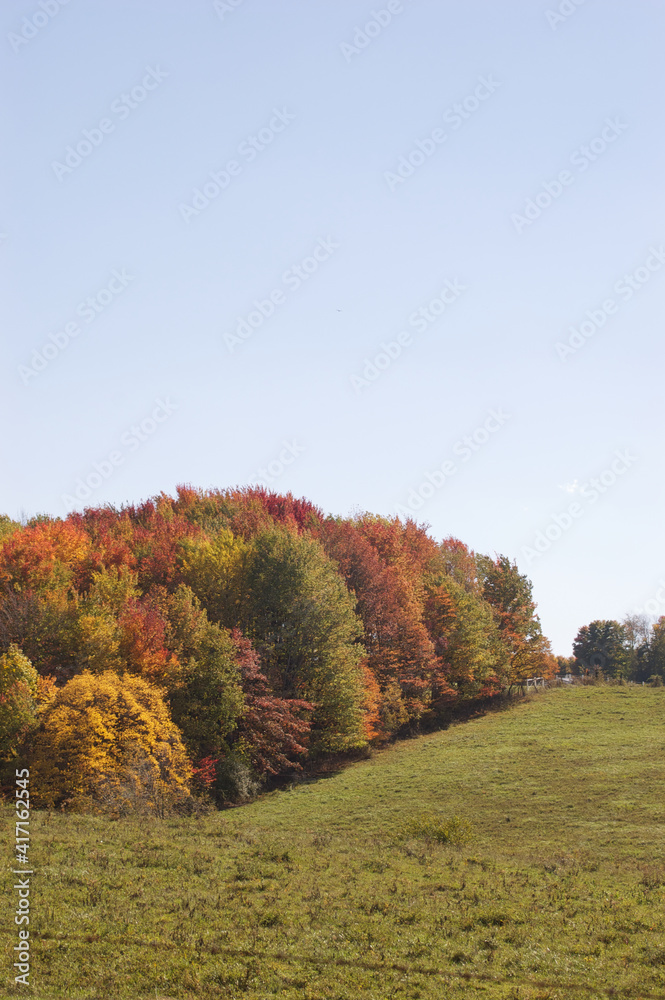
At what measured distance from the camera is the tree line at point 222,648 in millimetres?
35594

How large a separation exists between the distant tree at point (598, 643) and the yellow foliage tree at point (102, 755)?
309 ft

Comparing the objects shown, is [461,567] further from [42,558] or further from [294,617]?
[42,558]

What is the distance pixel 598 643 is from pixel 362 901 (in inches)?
4369

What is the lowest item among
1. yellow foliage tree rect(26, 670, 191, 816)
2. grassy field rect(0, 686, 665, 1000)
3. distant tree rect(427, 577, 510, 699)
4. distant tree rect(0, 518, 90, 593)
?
grassy field rect(0, 686, 665, 1000)

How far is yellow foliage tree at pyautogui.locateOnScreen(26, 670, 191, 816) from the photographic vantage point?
1342 inches

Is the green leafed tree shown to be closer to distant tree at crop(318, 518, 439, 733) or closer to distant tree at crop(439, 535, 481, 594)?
distant tree at crop(318, 518, 439, 733)

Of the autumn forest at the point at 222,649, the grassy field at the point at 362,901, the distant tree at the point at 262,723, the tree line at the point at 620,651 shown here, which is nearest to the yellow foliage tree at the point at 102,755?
the autumn forest at the point at 222,649

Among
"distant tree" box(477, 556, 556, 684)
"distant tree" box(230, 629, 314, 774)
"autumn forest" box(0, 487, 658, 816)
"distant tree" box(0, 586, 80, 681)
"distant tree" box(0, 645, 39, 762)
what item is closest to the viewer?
"distant tree" box(0, 645, 39, 762)

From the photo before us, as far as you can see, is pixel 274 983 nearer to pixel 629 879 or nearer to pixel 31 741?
pixel 629 879

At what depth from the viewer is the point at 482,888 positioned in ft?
75.3

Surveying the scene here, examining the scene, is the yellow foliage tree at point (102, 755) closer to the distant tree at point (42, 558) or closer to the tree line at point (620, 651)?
the distant tree at point (42, 558)

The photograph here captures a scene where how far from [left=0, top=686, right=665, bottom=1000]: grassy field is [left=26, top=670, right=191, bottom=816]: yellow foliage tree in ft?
11.5

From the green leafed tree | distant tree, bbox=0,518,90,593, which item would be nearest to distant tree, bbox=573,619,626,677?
the green leafed tree

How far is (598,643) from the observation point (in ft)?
401
